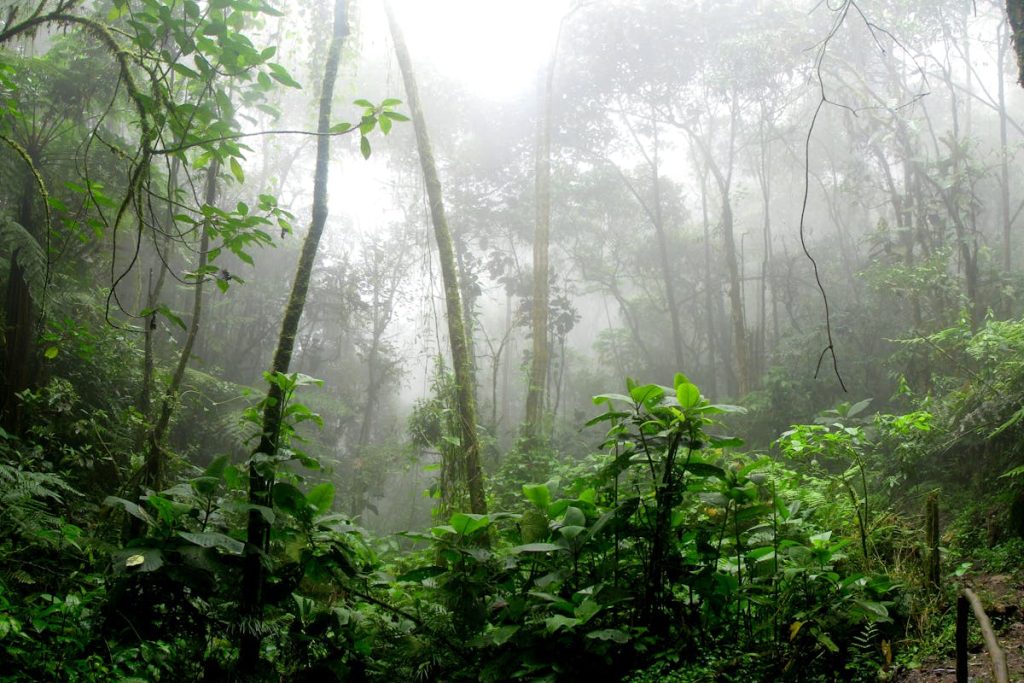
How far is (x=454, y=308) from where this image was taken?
5.86 metres

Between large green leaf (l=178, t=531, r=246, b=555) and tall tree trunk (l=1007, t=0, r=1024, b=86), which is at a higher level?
tall tree trunk (l=1007, t=0, r=1024, b=86)

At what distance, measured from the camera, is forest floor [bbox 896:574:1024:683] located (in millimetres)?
2598

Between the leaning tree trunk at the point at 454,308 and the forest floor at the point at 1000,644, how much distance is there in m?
3.23

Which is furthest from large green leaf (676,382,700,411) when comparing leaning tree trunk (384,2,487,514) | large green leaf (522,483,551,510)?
leaning tree trunk (384,2,487,514)

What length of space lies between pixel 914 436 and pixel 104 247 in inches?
356

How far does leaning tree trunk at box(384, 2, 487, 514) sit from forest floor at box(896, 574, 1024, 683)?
3.23m

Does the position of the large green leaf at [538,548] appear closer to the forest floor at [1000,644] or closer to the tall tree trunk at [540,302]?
the forest floor at [1000,644]

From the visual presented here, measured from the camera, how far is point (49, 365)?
6.45m

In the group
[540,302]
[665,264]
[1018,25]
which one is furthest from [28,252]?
[665,264]

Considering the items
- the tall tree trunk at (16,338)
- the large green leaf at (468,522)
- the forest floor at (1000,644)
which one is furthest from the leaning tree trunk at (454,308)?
the tall tree trunk at (16,338)

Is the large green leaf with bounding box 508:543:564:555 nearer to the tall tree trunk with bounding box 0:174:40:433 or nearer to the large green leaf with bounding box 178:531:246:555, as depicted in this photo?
the large green leaf with bounding box 178:531:246:555

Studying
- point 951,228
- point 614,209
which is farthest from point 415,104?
point 614,209

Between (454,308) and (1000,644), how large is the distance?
430 cm

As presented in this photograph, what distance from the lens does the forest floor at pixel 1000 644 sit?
2.60 m
